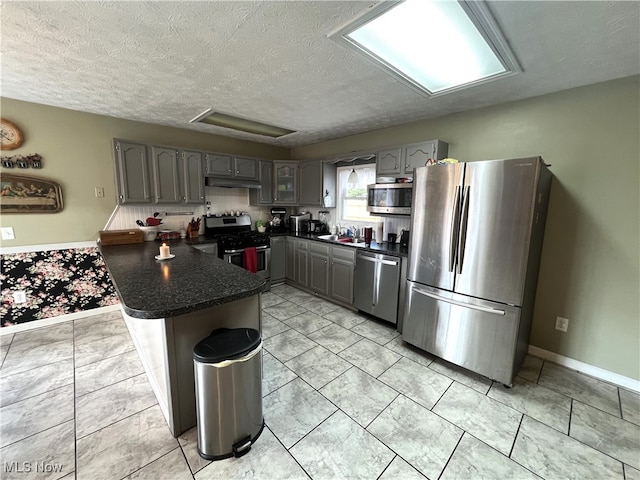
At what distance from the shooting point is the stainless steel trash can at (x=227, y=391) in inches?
55.6

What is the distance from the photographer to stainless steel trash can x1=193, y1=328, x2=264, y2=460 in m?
1.41

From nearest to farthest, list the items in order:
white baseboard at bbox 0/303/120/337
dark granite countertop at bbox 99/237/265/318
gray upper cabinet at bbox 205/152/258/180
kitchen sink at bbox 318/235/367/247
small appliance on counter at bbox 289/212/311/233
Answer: dark granite countertop at bbox 99/237/265/318
white baseboard at bbox 0/303/120/337
kitchen sink at bbox 318/235/367/247
gray upper cabinet at bbox 205/152/258/180
small appliance on counter at bbox 289/212/311/233

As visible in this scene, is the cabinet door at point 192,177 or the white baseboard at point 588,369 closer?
the white baseboard at point 588,369

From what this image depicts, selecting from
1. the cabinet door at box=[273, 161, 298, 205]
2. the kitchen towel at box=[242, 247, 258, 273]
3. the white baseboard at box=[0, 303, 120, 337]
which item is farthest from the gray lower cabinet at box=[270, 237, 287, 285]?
the white baseboard at box=[0, 303, 120, 337]

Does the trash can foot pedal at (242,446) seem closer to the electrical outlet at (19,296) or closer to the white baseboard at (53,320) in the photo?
the white baseboard at (53,320)

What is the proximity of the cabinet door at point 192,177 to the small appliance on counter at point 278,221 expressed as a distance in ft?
4.28

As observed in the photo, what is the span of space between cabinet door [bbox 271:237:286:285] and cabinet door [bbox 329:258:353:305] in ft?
3.62

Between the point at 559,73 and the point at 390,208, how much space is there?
1761 mm

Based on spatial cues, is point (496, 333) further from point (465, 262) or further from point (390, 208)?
point (390, 208)

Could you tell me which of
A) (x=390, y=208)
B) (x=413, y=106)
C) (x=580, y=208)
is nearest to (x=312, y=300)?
(x=390, y=208)

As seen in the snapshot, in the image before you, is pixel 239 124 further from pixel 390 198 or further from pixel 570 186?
pixel 570 186

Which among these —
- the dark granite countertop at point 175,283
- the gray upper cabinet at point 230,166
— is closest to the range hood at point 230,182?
the gray upper cabinet at point 230,166

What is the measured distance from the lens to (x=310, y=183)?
4410mm

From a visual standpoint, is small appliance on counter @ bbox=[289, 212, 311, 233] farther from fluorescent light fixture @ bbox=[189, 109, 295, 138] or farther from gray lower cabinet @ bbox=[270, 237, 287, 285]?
fluorescent light fixture @ bbox=[189, 109, 295, 138]
